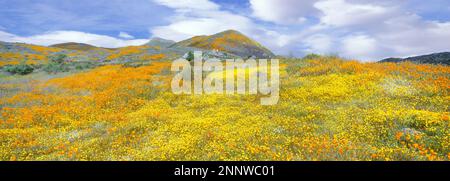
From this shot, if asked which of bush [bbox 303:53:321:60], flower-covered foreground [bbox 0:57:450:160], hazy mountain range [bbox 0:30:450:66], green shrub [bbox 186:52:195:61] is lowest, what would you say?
flower-covered foreground [bbox 0:57:450:160]

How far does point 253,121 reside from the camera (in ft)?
47.0

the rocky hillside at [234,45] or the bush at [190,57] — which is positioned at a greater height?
the rocky hillside at [234,45]

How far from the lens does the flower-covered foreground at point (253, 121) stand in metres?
10.7

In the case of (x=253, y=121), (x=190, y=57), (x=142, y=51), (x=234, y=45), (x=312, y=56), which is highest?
(x=234, y=45)

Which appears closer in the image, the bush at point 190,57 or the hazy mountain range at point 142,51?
the bush at point 190,57

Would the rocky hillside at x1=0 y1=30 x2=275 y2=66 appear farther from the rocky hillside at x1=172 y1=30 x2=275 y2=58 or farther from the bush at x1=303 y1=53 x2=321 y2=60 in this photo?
the bush at x1=303 y1=53 x2=321 y2=60

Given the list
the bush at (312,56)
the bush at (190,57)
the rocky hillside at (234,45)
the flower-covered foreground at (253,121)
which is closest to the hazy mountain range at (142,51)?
the rocky hillside at (234,45)

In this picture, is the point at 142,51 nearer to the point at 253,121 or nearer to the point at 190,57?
the point at 190,57

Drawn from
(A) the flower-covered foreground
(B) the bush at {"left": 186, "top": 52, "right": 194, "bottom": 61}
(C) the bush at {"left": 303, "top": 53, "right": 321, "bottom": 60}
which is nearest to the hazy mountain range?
(B) the bush at {"left": 186, "top": 52, "right": 194, "bottom": 61}

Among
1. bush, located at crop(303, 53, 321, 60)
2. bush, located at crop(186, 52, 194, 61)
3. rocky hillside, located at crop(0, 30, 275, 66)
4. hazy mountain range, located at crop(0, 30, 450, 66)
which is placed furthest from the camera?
rocky hillside, located at crop(0, 30, 275, 66)

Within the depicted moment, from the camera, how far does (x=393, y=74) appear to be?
2109 cm

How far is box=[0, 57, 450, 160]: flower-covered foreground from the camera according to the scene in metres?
10.7

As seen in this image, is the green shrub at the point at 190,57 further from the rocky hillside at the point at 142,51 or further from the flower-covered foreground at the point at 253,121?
the flower-covered foreground at the point at 253,121

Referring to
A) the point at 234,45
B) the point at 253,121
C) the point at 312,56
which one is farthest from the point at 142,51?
the point at 253,121
